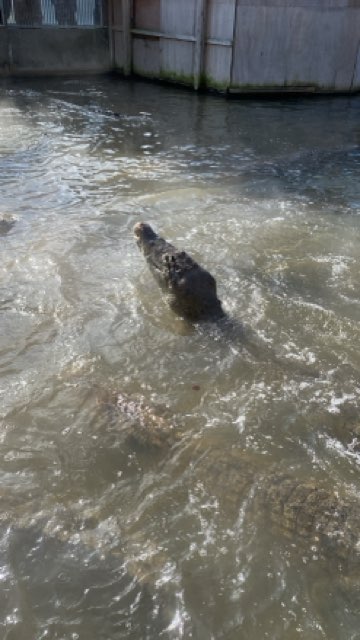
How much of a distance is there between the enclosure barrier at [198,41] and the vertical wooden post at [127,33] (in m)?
0.03

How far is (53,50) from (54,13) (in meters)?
0.98

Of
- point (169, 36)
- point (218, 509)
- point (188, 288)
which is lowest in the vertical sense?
point (218, 509)

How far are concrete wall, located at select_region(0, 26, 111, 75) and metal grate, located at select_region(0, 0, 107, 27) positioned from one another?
0.21m

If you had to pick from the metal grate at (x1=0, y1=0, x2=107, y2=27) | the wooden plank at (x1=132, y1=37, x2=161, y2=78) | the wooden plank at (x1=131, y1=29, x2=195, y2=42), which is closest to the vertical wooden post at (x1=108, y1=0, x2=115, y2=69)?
the metal grate at (x1=0, y1=0, x2=107, y2=27)

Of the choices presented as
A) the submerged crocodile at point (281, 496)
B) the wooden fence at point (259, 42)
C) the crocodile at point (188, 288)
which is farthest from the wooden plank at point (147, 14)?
the submerged crocodile at point (281, 496)

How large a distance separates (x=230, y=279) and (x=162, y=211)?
2027 mm

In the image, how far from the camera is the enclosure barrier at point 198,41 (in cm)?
1208

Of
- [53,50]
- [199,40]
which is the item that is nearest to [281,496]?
[199,40]

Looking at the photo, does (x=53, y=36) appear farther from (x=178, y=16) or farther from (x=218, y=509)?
(x=218, y=509)

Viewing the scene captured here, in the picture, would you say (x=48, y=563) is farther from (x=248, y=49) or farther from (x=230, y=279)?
(x=248, y=49)

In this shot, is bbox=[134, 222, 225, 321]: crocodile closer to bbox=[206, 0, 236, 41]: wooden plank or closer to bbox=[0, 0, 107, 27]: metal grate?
bbox=[206, 0, 236, 41]: wooden plank

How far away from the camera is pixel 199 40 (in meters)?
12.7

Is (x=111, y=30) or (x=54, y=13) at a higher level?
(x=54, y=13)

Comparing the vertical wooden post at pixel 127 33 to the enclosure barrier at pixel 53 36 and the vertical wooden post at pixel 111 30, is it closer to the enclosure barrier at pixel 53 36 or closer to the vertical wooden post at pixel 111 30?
the vertical wooden post at pixel 111 30
